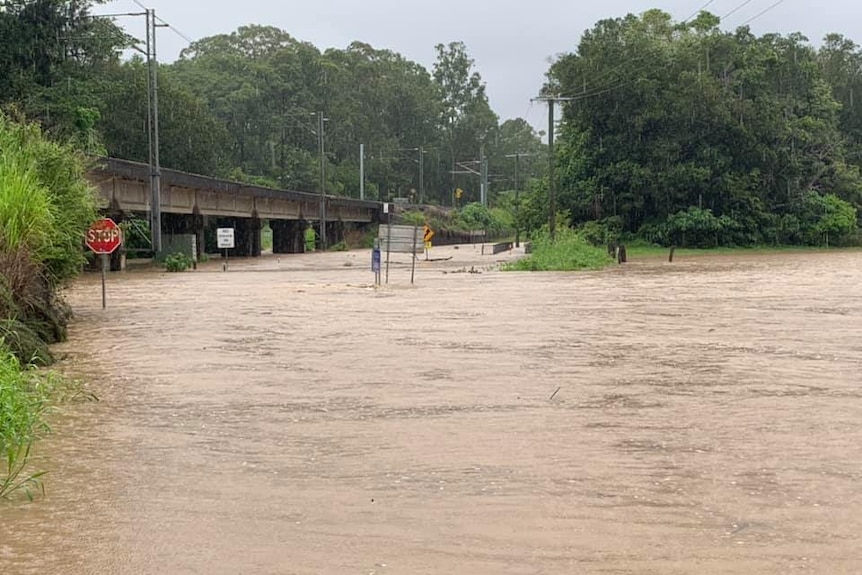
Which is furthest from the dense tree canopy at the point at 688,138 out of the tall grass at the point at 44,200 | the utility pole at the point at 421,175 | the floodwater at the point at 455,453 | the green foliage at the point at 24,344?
the green foliage at the point at 24,344

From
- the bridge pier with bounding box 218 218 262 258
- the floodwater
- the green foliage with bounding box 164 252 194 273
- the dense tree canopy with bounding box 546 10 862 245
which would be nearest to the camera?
the floodwater

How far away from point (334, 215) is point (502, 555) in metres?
74.8

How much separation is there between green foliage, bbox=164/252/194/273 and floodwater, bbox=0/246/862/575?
27999 mm

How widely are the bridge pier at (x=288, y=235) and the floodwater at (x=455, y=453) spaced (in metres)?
56.7

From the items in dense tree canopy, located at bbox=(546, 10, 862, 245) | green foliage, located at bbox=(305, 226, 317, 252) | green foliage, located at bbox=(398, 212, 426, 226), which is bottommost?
green foliage, located at bbox=(305, 226, 317, 252)

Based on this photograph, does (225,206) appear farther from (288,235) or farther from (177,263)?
(288,235)

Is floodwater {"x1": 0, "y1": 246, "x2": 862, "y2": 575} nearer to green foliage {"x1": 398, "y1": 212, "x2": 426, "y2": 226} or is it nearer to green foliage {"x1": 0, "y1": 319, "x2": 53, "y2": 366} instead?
Result: green foliage {"x1": 0, "y1": 319, "x2": 53, "y2": 366}

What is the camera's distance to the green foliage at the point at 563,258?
4431cm

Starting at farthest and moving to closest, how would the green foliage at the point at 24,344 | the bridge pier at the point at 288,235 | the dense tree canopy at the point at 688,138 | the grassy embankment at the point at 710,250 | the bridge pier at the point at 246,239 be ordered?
the bridge pier at the point at 288,235 → the bridge pier at the point at 246,239 → the dense tree canopy at the point at 688,138 → the grassy embankment at the point at 710,250 → the green foliage at the point at 24,344

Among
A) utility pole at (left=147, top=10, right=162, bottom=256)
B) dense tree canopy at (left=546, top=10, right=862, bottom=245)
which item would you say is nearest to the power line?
dense tree canopy at (left=546, top=10, right=862, bottom=245)

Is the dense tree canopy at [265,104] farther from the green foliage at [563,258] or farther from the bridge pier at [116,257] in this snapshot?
the green foliage at [563,258]

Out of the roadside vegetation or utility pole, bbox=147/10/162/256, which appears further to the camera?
utility pole, bbox=147/10/162/256

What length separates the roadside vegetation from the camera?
27.8ft

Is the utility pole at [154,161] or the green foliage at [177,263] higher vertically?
the utility pole at [154,161]
